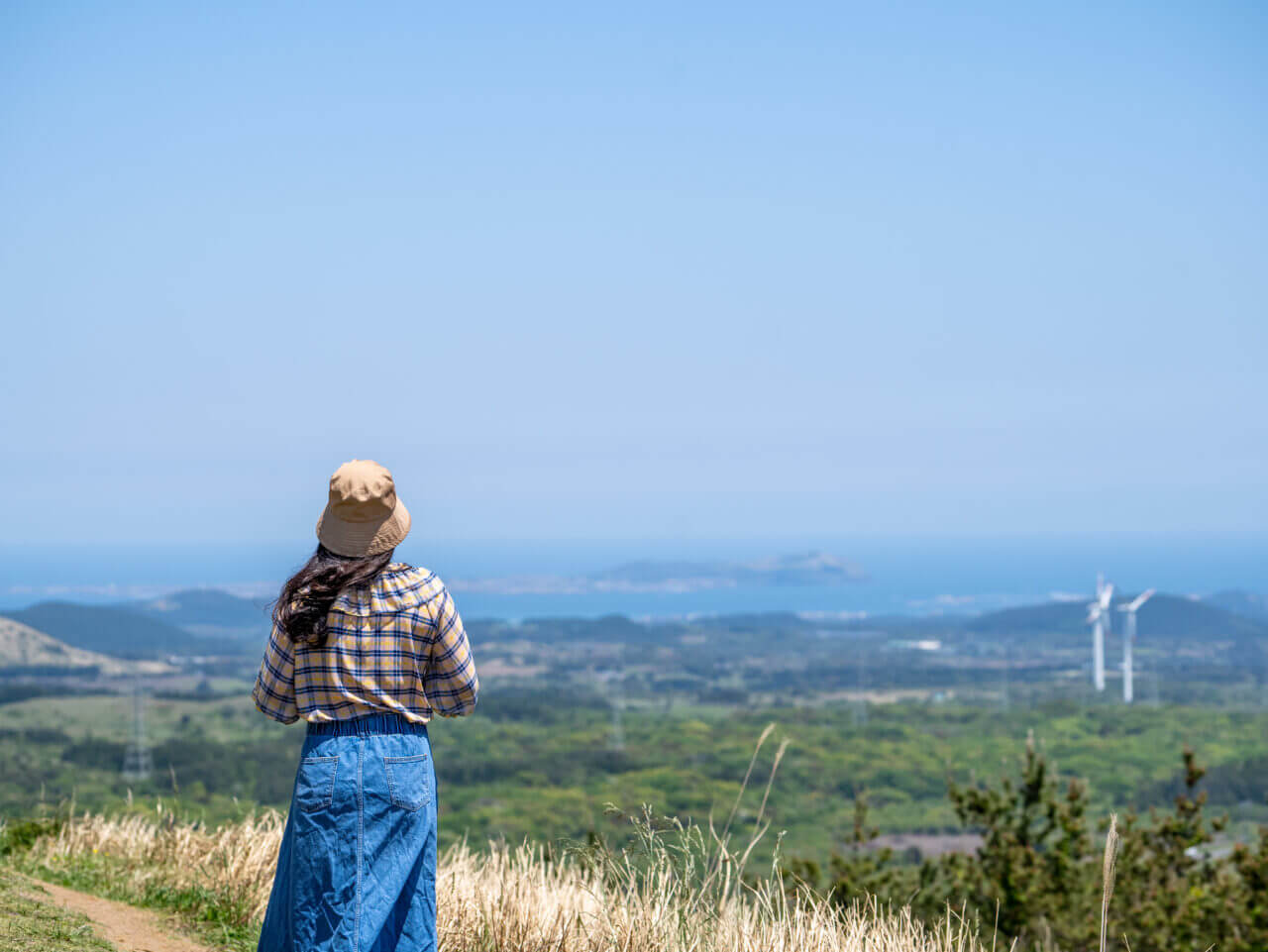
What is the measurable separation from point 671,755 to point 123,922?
7384 centimetres

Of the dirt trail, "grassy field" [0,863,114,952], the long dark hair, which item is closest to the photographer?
the long dark hair

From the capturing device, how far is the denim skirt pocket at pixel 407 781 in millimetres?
3650

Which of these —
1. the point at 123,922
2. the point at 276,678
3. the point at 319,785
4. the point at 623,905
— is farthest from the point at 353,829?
the point at 123,922

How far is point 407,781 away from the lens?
368cm

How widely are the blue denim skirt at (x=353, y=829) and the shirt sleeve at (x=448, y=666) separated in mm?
107

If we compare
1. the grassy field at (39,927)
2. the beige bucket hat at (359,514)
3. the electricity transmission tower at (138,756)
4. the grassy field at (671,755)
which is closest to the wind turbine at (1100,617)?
the grassy field at (671,755)

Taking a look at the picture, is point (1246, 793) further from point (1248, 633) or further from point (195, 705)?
point (1248, 633)

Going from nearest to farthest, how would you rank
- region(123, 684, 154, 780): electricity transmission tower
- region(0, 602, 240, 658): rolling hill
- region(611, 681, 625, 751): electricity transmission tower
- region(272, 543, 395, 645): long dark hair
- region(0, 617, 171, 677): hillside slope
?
1. region(272, 543, 395, 645): long dark hair
2. region(123, 684, 154, 780): electricity transmission tower
3. region(611, 681, 625, 751): electricity transmission tower
4. region(0, 617, 171, 677): hillside slope
5. region(0, 602, 240, 658): rolling hill

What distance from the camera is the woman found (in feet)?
11.8

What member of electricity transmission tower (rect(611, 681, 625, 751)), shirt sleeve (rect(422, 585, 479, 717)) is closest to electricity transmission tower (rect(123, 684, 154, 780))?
electricity transmission tower (rect(611, 681, 625, 751))

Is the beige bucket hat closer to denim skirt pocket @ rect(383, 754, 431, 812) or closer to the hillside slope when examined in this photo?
denim skirt pocket @ rect(383, 754, 431, 812)

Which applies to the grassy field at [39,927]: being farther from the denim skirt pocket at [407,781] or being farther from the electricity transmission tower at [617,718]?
the electricity transmission tower at [617,718]

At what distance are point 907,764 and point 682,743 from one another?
1490 cm

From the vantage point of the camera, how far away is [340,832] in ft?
11.9
